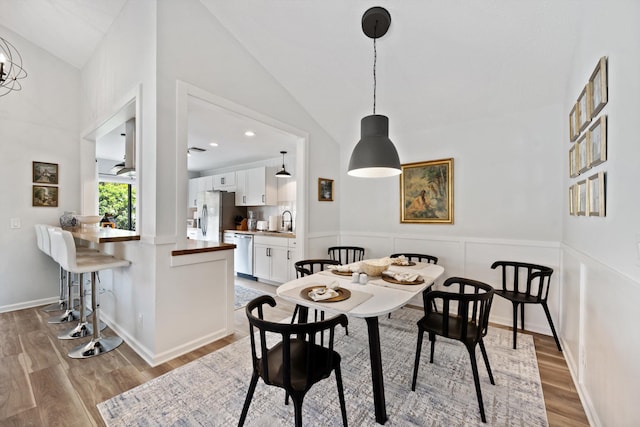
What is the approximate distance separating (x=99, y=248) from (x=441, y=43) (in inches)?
170

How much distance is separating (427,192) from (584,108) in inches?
71.0

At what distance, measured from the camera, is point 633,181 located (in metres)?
1.15

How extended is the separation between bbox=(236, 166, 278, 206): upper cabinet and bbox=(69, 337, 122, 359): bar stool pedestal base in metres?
3.40

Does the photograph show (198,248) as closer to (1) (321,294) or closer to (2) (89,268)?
(2) (89,268)

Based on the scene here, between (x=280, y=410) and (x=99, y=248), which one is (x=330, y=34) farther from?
(x=99, y=248)

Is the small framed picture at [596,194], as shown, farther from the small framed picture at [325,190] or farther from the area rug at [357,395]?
the small framed picture at [325,190]

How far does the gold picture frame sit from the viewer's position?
337cm

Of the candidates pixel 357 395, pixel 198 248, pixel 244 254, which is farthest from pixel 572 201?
pixel 244 254

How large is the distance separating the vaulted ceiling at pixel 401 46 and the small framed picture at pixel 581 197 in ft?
3.81

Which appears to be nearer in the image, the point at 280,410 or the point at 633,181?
the point at 633,181

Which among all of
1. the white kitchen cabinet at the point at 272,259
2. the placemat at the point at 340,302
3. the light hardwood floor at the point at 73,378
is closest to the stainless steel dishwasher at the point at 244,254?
the white kitchen cabinet at the point at 272,259

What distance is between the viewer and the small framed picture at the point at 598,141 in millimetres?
1452

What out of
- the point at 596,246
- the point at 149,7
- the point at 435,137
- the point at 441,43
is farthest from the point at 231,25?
the point at 596,246

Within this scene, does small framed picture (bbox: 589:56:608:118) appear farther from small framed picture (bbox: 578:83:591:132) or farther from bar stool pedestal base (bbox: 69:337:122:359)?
bar stool pedestal base (bbox: 69:337:122:359)
